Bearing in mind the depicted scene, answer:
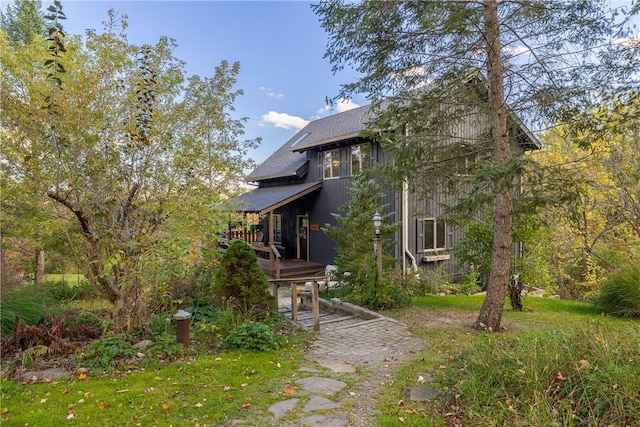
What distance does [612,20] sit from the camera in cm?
530

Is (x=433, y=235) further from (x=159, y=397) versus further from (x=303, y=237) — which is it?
(x=159, y=397)

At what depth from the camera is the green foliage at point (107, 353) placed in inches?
164

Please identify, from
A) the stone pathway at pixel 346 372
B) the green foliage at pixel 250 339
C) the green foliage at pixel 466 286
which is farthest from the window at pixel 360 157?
the green foliage at pixel 250 339

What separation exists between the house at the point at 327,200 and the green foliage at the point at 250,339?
5.05 m

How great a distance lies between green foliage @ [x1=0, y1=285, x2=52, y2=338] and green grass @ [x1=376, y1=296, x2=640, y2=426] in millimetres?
5004

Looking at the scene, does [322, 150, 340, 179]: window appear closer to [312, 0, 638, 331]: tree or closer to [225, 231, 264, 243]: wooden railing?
[225, 231, 264, 243]: wooden railing

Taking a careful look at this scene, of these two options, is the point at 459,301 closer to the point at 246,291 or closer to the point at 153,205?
the point at 246,291

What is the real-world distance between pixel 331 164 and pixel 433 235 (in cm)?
450

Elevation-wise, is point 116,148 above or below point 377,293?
A: above

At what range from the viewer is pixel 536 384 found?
116 inches

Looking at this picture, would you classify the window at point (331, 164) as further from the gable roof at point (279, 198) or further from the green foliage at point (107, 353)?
the green foliage at point (107, 353)

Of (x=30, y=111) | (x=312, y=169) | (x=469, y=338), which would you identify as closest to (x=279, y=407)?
(x=469, y=338)

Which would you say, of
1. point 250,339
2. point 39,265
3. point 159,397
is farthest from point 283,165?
point 159,397

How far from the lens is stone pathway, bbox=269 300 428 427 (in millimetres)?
3213
